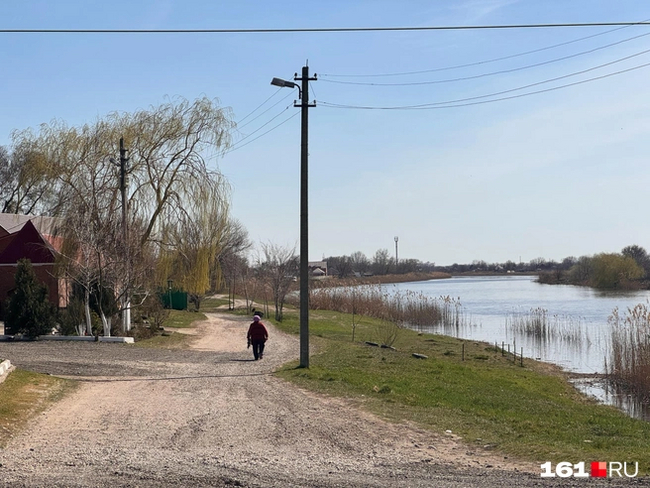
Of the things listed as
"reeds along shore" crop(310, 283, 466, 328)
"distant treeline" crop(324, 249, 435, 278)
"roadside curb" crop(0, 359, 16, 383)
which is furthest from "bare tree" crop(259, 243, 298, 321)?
"distant treeline" crop(324, 249, 435, 278)

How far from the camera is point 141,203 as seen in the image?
3016 cm

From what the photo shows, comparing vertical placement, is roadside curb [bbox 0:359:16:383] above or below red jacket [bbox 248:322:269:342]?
below

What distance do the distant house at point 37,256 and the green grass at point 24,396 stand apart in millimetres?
15459

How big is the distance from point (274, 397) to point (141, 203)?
61.9 feet

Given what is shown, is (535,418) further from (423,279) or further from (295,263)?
(423,279)

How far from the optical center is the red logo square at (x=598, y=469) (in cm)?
747

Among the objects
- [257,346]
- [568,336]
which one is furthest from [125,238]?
[568,336]

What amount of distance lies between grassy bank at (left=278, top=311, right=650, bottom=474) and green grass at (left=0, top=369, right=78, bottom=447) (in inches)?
197

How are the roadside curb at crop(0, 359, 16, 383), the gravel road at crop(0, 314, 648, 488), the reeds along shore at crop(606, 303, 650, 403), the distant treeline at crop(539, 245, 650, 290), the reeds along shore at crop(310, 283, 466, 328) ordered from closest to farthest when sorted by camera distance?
the gravel road at crop(0, 314, 648, 488)
the roadside curb at crop(0, 359, 16, 383)
the reeds along shore at crop(606, 303, 650, 403)
the reeds along shore at crop(310, 283, 466, 328)
the distant treeline at crop(539, 245, 650, 290)

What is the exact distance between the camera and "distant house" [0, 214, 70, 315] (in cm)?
3022

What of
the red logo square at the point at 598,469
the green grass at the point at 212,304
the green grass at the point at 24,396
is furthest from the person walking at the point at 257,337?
the green grass at the point at 212,304

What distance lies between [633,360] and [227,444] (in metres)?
17.1

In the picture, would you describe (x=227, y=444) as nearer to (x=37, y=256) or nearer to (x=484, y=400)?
(x=484, y=400)

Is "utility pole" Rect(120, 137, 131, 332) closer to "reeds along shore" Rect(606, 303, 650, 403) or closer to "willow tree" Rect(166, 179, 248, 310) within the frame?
"willow tree" Rect(166, 179, 248, 310)
